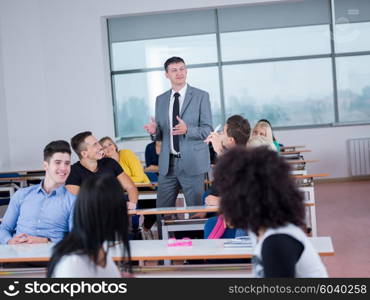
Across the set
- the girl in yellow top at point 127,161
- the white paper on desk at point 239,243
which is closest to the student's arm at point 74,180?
the white paper on desk at point 239,243

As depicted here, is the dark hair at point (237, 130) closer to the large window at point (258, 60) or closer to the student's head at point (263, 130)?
the student's head at point (263, 130)

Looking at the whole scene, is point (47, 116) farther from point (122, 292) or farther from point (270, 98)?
point (122, 292)

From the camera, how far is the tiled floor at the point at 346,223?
4895 millimetres

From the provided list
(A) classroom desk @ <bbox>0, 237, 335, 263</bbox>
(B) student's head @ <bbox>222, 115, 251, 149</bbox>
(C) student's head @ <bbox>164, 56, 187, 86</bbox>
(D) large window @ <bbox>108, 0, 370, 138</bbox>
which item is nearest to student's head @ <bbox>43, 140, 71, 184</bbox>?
(A) classroom desk @ <bbox>0, 237, 335, 263</bbox>

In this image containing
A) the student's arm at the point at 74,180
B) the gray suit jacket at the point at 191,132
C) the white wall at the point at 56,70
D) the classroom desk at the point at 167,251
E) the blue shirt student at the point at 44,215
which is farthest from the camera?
the white wall at the point at 56,70

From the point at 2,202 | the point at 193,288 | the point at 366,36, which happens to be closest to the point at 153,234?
the point at 2,202

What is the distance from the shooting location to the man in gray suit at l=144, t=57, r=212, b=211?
4848 mm

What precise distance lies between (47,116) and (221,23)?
3291 mm

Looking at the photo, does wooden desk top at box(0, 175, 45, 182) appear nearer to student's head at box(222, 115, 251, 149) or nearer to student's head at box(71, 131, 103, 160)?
student's head at box(71, 131, 103, 160)

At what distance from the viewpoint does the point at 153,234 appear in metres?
6.43

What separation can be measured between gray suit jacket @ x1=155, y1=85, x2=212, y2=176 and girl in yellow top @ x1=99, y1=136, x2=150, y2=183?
1374mm

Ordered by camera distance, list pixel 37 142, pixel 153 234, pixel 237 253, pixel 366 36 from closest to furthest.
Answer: pixel 237 253 → pixel 153 234 → pixel 37 142 → pixel 366 36

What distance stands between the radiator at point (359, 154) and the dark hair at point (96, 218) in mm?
9411

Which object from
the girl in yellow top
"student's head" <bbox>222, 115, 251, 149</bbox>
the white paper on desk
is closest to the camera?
the white paper on desk
